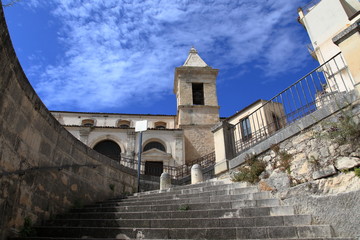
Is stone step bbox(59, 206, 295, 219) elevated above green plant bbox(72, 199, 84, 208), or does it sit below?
below

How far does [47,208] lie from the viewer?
5.77 meters

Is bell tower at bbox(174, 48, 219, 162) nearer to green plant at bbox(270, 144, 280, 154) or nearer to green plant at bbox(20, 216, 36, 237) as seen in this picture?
green plant at bbox(270, 144, 280, 154)

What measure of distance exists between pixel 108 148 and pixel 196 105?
370 inches

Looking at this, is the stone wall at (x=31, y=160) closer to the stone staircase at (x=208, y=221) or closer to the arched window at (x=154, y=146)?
the stone staircase at (x=208, y=221)

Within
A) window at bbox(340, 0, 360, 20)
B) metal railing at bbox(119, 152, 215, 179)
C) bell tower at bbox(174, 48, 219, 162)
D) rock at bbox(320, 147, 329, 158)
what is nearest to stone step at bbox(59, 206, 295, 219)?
rock at bbox(320, 147, 329, 158)

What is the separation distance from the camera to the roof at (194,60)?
28.9 m

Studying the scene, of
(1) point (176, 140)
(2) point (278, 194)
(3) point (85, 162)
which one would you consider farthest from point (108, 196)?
(1) point (176, 140)

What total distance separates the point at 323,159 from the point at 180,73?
23630 mm

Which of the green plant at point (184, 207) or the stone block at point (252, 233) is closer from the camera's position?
the stone block at point (252, 233)

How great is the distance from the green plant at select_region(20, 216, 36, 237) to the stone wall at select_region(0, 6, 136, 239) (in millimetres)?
92

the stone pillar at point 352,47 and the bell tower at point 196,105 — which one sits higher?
the bell tower at point 196,105

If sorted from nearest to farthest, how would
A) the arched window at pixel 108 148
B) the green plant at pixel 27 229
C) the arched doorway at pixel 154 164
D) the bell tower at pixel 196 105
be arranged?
the green plant at pixel 27 229 < the arched doorway at pixel 154 164 < the arched window at pixel 108 148 < the bell tower at pixel 196 105

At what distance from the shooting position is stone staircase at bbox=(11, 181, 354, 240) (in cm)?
388

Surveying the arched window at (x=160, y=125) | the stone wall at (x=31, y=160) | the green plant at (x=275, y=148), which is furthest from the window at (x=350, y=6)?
the arched window at (x=160, y=125)
